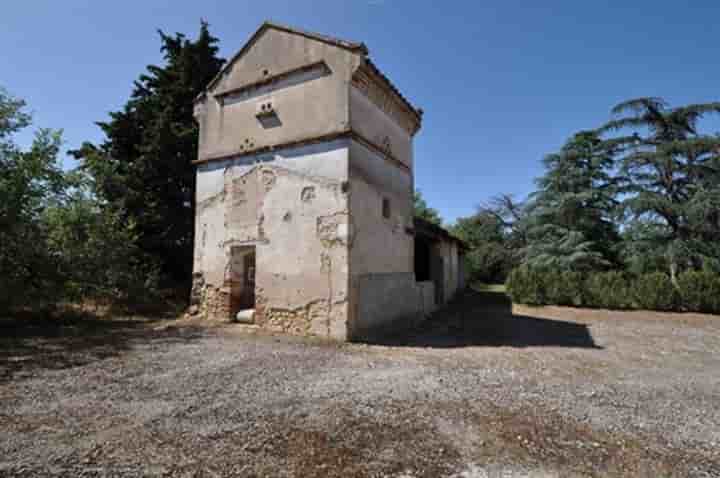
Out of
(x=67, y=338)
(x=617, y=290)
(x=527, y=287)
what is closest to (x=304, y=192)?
(x=67, y=338)

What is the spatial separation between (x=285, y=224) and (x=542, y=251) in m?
14.0

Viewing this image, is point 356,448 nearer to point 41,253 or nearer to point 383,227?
point 383,227

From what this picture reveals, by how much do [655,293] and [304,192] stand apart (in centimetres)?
1313

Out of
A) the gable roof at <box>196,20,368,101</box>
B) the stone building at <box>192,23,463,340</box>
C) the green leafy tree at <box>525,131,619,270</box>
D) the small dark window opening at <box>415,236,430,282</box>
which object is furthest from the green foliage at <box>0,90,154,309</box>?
the green leafy tree at <box>525,131,619,270</box>

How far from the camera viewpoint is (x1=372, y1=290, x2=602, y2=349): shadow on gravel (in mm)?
7676

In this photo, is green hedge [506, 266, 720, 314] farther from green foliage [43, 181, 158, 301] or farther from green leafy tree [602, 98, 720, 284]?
green foliage [43, 181, 158, 301]

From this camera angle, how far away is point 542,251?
631 inches

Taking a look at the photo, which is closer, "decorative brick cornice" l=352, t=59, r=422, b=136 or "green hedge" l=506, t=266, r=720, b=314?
"decorative brick cornice" l=352, t=59, r=422, b=136

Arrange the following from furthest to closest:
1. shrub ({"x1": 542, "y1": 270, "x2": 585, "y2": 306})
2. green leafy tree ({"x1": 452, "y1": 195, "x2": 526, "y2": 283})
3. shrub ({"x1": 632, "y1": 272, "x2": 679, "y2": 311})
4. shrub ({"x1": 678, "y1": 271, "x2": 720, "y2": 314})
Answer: green leafy tree ({"x1": 452, "y1": 195, "x2": 526, "y2": 283}), shrub ({"x1": 542, "y1": 270, "x2": 585, "y2": 306}), shrub ({"x1": 632, "y1": 272, "x2": 679, "y2": 311}), shrub ({"x1": 678, "y1": 271, "x2": 720, "y2": 314})

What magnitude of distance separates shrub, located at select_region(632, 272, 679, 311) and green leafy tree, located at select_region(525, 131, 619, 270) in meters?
3.05

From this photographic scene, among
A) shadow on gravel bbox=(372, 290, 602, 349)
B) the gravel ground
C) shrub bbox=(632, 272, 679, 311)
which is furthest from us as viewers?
shrub bbox=(632, 272, 679, 311)

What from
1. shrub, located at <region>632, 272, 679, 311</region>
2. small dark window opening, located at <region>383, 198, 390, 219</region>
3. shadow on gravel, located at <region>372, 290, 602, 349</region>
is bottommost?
shadow on gravel, located at <region>372, 290, 602, 349</region>

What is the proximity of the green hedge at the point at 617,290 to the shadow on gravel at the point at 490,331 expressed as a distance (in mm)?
1392

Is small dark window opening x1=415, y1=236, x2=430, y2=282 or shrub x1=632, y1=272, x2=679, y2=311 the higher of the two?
small dark window opening x1=415, y1=236, x2=430, y2=282
